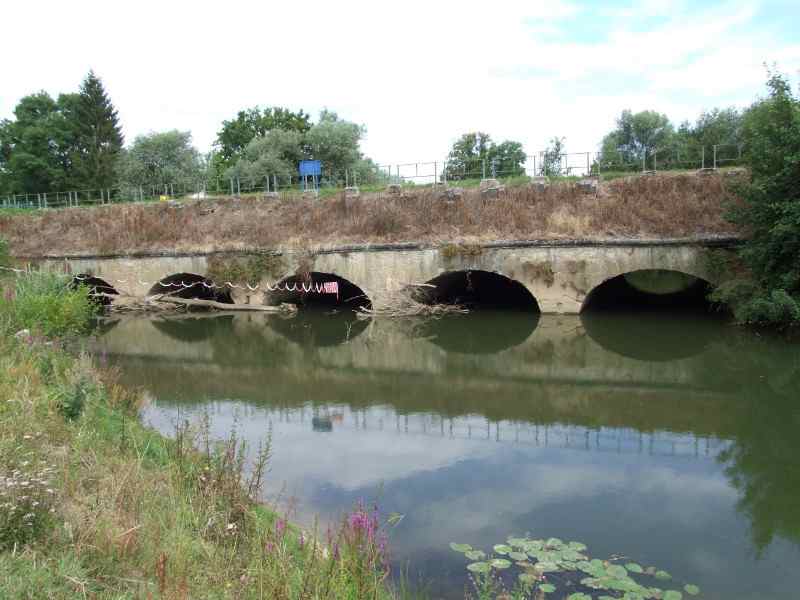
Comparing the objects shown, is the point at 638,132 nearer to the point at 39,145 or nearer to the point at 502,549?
the point at 502,549

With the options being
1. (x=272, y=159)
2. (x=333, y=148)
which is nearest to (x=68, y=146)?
(x=272, y=159)

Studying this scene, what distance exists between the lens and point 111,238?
2811cm

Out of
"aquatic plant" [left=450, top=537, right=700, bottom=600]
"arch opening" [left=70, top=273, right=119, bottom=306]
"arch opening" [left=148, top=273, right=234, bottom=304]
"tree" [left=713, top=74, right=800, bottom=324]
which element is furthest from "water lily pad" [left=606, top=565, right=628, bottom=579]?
"arch opening" [left=70, top=273, right=119, bottom=306]

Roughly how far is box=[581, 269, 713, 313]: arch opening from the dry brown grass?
2.75 metres

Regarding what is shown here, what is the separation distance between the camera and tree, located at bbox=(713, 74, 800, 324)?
16125mm

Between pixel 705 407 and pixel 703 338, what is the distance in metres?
6.35

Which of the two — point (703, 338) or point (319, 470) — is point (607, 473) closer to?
point (319, 470)

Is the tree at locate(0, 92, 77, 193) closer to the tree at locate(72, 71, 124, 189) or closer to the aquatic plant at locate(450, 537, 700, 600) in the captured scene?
the tree at locate(72, 71, 124, 189)

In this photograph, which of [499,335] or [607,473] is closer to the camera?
[607,473]

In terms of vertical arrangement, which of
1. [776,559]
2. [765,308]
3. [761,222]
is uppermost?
[761,222]

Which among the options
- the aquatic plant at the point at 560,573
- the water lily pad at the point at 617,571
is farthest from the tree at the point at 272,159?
the water lily pad at the point at 617,571

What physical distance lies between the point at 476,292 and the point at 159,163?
29.7 meters

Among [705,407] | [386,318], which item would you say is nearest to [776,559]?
[705,407]

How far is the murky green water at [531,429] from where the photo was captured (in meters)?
7.18
